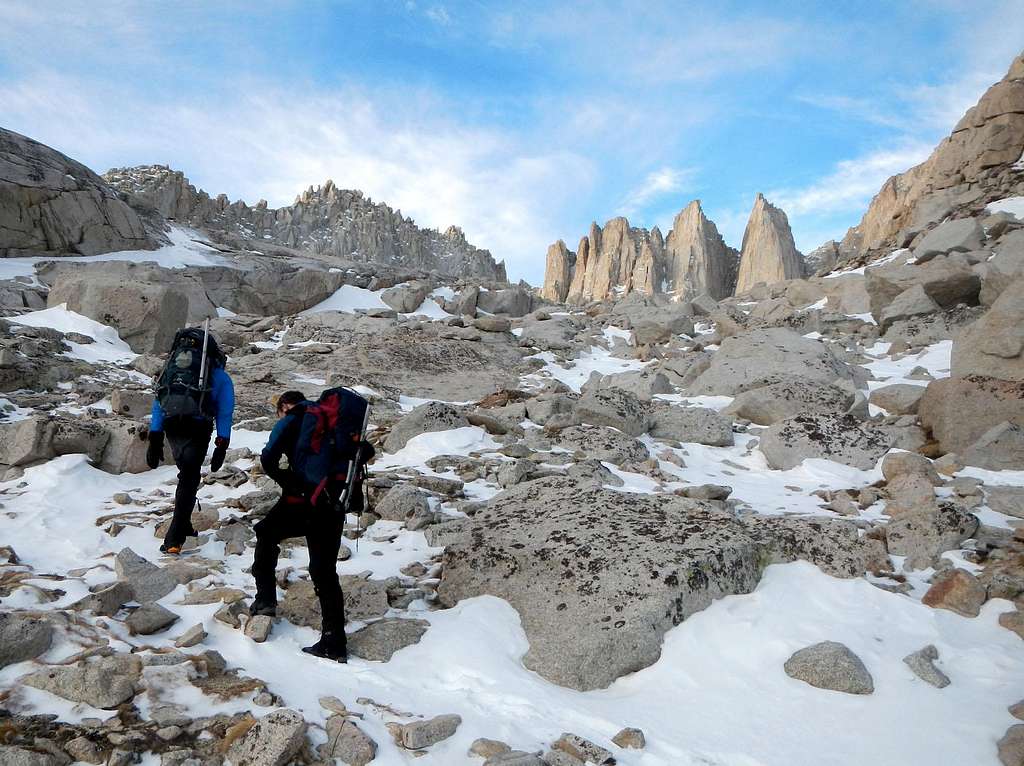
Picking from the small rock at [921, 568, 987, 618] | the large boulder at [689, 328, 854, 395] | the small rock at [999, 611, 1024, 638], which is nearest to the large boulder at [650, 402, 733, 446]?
the large boulder at [689, 328, 854, 395]

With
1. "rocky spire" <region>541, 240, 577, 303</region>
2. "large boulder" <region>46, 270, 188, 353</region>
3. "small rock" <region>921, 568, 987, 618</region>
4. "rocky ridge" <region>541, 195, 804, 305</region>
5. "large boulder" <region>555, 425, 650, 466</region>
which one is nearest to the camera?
"small rock" <region>921, 568, 987, 618</region>

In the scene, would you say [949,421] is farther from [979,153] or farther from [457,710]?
[979,153]

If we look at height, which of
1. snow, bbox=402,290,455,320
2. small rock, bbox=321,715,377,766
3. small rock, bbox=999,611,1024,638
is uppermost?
snow, bbox=402,290,455,320

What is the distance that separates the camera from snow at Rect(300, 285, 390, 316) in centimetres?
3161

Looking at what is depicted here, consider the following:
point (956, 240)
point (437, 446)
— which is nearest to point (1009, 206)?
point (956, 240)

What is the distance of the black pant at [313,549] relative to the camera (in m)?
4.35

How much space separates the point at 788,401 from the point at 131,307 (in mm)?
16819

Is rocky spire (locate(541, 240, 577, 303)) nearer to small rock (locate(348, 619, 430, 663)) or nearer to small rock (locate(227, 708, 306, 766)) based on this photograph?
small rock (locate(348, 619, 430, 663))

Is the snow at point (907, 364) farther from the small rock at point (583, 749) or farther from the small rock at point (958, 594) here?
the small rock at point (583, 749)

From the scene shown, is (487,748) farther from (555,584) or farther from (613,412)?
(613,412)

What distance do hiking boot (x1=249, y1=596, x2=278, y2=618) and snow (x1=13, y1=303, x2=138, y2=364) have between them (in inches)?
505

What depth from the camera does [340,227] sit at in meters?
77.7

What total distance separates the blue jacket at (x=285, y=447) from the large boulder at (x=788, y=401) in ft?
31.4

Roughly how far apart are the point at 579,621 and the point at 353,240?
7776 centimetres
